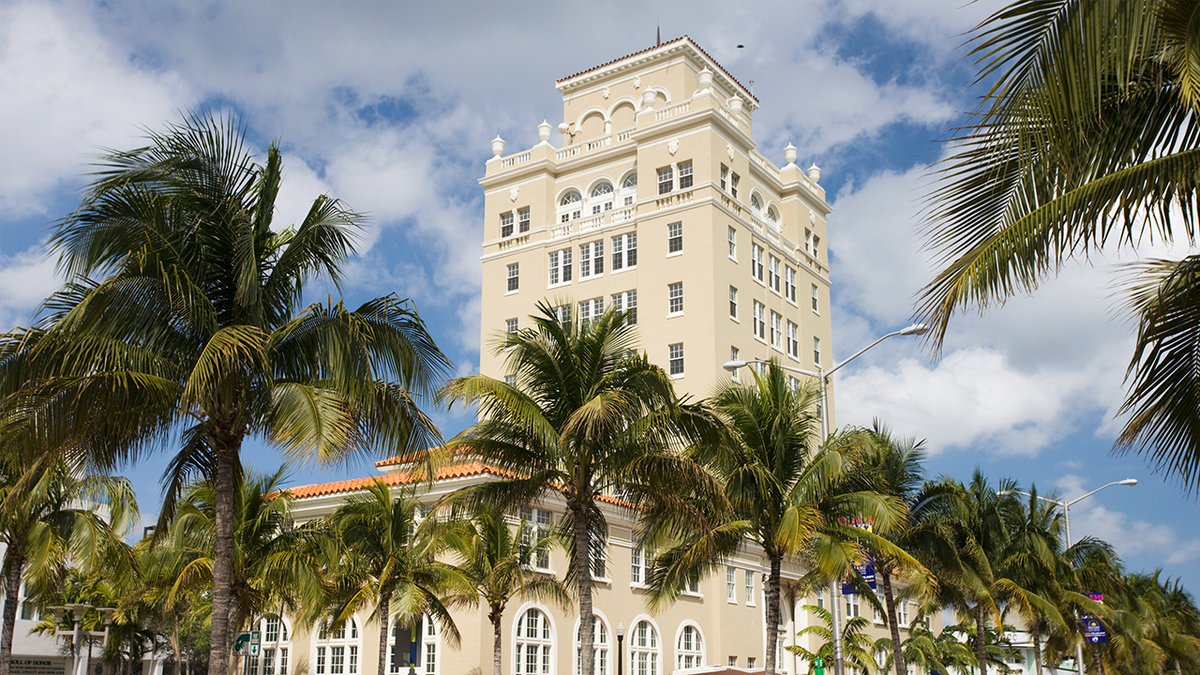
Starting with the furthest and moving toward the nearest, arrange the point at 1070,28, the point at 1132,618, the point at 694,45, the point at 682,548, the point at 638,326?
the point at 694,45
the point at 638,326
the point at 1132,618
the point at 682,548
the point at 1070,28

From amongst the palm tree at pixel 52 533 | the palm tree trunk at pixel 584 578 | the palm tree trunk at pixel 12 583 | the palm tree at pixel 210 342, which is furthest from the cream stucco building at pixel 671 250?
the palm tree at pixel 210 342

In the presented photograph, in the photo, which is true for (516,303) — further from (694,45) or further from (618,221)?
(694,45)

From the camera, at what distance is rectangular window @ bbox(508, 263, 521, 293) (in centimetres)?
6500

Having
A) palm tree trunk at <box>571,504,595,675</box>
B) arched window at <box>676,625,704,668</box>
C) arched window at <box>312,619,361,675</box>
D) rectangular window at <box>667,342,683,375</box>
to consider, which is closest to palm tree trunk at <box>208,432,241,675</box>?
palm tree trunk at <box>571,504,595,675</box>

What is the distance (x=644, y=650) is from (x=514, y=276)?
1116 inches

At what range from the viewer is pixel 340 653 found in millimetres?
39250

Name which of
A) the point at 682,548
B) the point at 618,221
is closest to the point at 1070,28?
the point at 682,548

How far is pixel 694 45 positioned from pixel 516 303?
20.0 metres

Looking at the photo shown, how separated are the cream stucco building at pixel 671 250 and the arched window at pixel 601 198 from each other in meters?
0.09

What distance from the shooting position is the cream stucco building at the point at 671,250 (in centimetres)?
4806

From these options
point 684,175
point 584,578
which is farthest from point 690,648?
point 584,578

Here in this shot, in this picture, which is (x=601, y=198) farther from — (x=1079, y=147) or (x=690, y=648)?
(x=1079, y=147)

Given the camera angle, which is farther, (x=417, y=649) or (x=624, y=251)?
(x=624, y=251)

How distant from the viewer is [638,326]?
5984 centimetres
